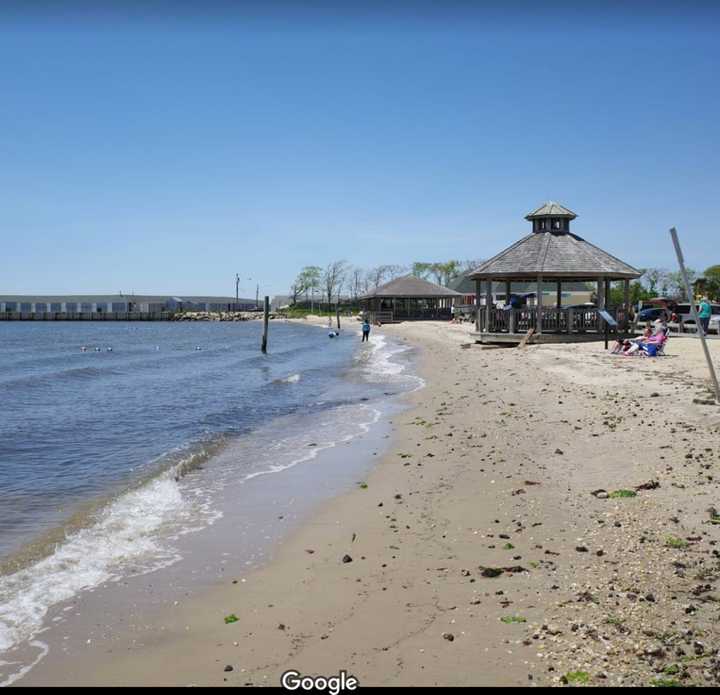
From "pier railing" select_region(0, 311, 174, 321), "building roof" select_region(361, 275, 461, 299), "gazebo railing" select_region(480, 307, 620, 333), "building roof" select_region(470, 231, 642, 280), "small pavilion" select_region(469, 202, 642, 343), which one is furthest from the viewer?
"pier railing" select_region(0, 311, 174, 321)

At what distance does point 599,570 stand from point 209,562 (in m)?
3.68

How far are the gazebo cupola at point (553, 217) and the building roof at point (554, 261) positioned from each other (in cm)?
46

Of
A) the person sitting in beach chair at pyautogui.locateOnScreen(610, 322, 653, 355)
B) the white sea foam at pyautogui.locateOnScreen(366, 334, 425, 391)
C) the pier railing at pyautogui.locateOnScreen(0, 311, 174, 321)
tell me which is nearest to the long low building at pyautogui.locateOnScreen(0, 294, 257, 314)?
the pier railing at pyautogui.locateOnScreen(0, 311, 174, 321)

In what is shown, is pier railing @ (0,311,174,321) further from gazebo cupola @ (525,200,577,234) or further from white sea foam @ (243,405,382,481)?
white sea foam @ (243,405,382,481)

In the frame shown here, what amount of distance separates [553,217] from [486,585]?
2807 cm

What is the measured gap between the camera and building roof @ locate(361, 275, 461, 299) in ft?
256

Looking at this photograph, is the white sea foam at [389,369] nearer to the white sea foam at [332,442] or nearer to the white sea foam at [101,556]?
the white sea foam at [332,442]

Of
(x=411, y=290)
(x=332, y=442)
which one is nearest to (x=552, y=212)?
(x=332, y=442)

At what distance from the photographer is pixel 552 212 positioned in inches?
1224

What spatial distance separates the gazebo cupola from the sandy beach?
71.4 feet

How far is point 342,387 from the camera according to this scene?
76.4ft

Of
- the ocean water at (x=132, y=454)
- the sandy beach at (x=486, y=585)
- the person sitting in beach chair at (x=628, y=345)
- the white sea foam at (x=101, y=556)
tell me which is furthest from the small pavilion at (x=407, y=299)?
the white sea foam at (x=101, y=556)

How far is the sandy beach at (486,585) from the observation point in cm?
420

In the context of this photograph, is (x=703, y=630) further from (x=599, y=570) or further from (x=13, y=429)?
(x=13, y=429)
